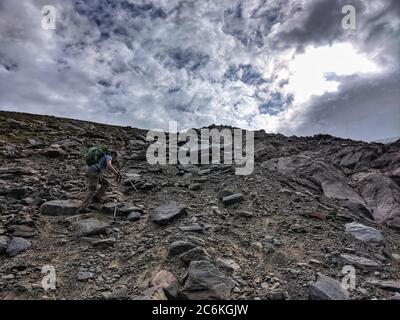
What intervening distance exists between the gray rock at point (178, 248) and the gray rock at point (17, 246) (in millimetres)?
4614

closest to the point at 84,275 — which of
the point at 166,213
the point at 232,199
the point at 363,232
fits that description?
the point at 166,213

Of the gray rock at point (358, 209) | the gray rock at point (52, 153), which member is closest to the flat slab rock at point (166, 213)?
the gray rock at point (358, 209)

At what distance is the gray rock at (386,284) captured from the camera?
27.9 feet

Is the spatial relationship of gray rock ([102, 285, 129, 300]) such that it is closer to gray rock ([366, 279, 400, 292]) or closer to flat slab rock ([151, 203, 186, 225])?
flat slab rock ([151, 203, 186, 225])

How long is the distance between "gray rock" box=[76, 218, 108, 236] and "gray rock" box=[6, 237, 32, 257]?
1.64 meters

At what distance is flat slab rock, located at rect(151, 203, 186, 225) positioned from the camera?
12.2m

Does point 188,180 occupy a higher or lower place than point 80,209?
higher

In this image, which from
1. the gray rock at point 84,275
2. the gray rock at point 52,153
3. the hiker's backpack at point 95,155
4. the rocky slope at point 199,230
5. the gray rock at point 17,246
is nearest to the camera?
the rocky slope at point 199,230

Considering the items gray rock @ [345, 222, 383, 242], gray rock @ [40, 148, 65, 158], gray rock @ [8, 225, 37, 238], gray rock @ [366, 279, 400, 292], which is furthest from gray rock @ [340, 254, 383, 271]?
gray rock @ [40, 148, 65, 158]

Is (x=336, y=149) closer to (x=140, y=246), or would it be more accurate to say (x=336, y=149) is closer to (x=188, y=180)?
(x=188, y=180)

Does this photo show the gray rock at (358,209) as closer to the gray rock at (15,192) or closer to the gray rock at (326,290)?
the gray rock at (326,290)

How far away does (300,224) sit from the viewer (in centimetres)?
1240

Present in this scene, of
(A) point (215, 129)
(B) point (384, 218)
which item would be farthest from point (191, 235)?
(A) point (215, 129)

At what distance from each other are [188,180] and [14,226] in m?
9.47
